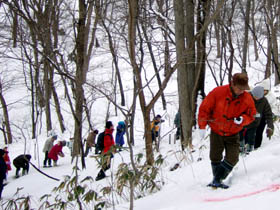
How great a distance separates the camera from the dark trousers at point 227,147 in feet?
10.6

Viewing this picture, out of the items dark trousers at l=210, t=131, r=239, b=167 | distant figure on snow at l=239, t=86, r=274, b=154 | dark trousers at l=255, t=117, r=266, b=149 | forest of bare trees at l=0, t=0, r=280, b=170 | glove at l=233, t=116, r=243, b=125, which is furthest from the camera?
dark trousers at l=255, t=117, r=266, b=149

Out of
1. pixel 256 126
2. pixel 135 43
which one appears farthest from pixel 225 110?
pixel 135 43

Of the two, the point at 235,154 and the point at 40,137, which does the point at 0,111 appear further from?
the point at 235,154

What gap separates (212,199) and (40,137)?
17.6 meters

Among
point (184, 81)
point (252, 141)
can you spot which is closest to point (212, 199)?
point (252, 141)

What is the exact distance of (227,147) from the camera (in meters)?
3.30

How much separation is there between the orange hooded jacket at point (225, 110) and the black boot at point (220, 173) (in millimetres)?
373

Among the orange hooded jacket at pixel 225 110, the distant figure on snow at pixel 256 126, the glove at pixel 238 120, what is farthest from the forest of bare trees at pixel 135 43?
the distant figure on snow at pixel 256 126

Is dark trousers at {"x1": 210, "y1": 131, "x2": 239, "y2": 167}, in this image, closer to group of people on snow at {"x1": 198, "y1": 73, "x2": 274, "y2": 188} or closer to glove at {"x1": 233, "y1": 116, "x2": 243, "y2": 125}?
group of people on snow at {"x1": 198, "y1": 73, "x2": 274, "y2": 188}

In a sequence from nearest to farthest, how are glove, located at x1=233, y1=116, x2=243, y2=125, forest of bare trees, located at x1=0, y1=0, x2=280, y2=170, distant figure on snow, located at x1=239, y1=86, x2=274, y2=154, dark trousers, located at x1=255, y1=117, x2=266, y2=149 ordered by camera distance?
glove, located at x1=233, y1=116, x2=243, y2=125
forest of bare trees, located at x1=0, y1=0, x2=280, y2=170
distant figure on snow, located at x1=239, y1=86, x2=274, y2=154
dark trousers, located at x1=255, y1=117, x2=266, y2=149

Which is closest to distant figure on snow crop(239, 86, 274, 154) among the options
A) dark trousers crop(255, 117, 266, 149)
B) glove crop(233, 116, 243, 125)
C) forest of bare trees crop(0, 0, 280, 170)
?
dark trousers crop(255, 117, 266, 149)

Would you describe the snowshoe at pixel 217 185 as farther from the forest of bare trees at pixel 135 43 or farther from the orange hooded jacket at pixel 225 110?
the forest of bare trees at pixel 135 43

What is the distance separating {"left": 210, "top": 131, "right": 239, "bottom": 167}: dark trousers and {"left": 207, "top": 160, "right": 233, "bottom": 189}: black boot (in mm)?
51

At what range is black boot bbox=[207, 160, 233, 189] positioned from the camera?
3.23 metres
